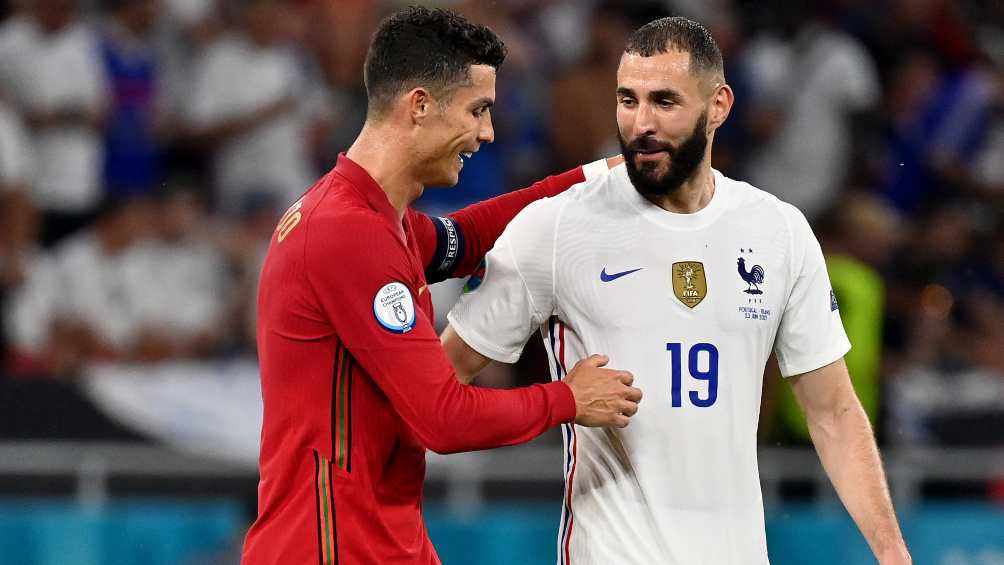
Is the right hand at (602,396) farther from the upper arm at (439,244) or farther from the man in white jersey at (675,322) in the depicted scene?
the upper arm at (439,244)

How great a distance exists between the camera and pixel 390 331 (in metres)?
3.50

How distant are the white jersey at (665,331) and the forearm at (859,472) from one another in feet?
0.53

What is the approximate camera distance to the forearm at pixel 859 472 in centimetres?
390

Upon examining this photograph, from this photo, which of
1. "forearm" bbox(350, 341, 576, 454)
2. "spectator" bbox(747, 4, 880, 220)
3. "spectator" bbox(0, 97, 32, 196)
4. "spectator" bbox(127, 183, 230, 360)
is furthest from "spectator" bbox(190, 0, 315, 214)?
"forearm" bbox(350, 341, 576, 454)

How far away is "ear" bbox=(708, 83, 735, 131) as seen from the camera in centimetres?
392

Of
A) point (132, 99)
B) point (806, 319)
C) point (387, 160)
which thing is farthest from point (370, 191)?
point (132, 99)

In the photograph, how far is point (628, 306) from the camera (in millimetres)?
3896

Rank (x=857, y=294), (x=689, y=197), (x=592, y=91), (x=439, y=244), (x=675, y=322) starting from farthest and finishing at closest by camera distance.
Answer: (x=592, y=91)
(x=857, y=294)
(x=439, y=244)
(x=689, y=197)
(x=675, y=322)

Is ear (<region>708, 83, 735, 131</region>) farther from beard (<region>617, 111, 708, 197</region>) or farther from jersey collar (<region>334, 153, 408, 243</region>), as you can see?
jersey collar (<region>334, 153, 408, 243</region>)

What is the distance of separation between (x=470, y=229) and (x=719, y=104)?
2.48 feet

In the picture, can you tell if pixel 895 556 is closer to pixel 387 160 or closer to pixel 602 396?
pixel 602 396

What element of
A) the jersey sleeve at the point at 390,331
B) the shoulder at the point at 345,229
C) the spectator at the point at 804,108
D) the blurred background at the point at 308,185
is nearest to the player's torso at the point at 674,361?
the jersey sleeve at the point at 390,331

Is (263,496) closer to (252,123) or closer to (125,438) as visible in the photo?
(125,438)

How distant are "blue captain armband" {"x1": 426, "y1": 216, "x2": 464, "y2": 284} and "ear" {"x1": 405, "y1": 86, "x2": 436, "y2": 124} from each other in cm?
47
